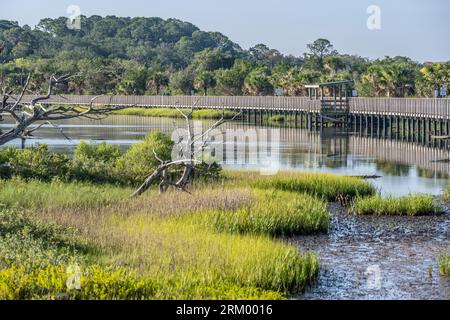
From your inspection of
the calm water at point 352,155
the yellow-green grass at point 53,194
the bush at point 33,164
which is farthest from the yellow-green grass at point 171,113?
the yellow-green grass at point 53,194

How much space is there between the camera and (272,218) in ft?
70.6

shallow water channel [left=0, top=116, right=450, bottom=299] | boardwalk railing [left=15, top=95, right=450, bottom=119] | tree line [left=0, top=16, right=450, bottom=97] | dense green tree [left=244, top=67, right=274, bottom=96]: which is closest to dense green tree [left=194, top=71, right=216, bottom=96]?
tree line [left=0, top=16, right=450, bottom=97]

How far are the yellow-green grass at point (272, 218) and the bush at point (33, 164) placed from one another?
640cm

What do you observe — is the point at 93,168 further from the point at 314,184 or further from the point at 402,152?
the point at 402,152

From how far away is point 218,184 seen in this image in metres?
28.1

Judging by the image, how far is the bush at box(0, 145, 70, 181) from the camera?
86.7ft

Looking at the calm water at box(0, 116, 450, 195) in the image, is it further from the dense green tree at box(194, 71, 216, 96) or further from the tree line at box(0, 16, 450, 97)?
the dense green tree at box(194, 71, 216, 96)

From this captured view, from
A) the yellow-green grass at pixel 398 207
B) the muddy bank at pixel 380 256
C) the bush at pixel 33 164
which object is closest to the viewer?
the muddy bank at pixel 380 256

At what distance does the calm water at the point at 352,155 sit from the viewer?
36.6 m

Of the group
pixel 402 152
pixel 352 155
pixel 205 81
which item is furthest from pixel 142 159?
pixel 205 81

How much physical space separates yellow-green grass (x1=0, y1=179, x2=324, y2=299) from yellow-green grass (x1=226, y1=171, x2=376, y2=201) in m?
5.43

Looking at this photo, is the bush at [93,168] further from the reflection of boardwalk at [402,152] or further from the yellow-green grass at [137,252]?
the reflection of boardwalk at [402,152]

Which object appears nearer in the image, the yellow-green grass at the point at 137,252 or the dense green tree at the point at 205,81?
the yellow-green grass at the point at 137,252
